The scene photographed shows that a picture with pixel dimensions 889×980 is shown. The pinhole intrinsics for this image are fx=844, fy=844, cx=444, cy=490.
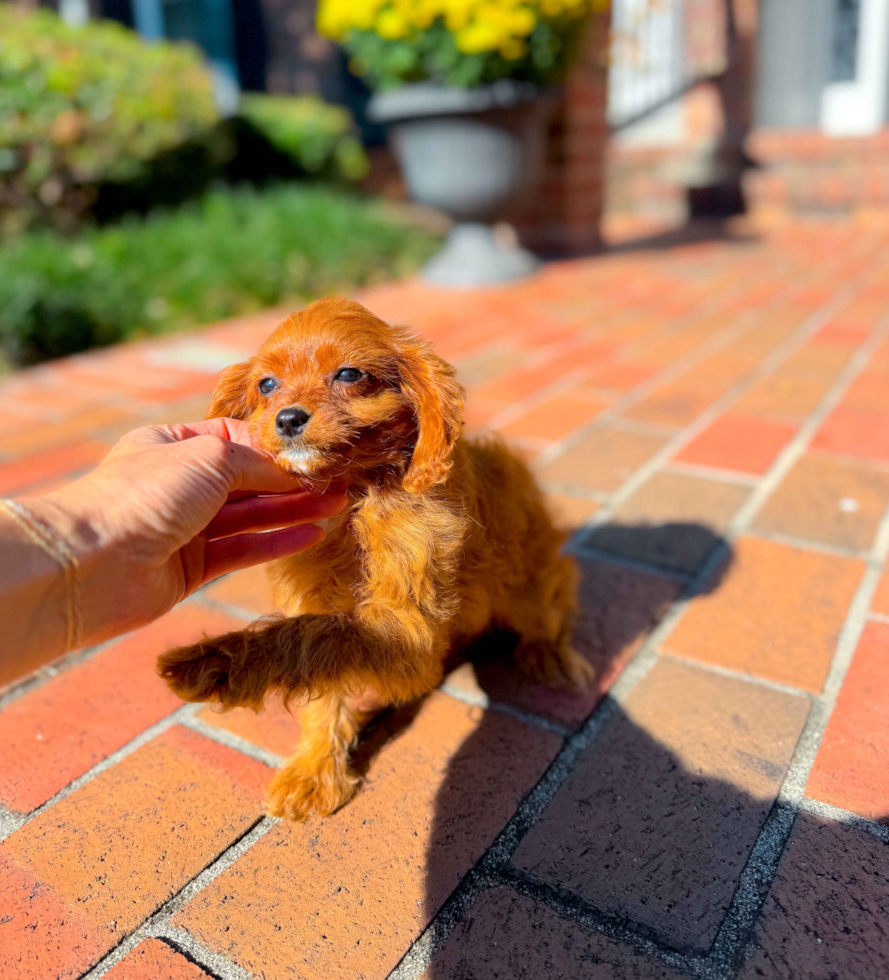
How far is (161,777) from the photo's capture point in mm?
1969

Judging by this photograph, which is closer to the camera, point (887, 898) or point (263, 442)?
point (887, 898)

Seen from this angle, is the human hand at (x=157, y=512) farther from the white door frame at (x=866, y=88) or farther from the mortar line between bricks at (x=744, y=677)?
the white door frame at (x=866, y=88)

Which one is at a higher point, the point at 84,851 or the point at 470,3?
the point at 470,3

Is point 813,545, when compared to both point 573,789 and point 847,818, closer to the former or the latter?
point 847,818

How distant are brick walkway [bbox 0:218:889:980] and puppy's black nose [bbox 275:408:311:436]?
0.85 m

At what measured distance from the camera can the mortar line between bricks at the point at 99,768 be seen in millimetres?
1842

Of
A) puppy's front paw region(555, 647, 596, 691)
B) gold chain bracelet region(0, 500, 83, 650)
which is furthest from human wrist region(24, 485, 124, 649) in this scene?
puppy's front paw region(555, 647, 596, 691)

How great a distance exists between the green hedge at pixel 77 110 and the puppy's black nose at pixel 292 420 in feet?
20.7

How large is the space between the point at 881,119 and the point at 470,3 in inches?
368

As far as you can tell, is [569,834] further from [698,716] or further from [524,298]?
[524,298]

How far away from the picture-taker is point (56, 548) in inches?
55.6

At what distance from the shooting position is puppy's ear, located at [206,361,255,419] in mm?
1941

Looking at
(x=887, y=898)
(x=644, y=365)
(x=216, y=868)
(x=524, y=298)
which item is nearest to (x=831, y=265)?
(x=524, y=298)

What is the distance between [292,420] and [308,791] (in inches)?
32.2
